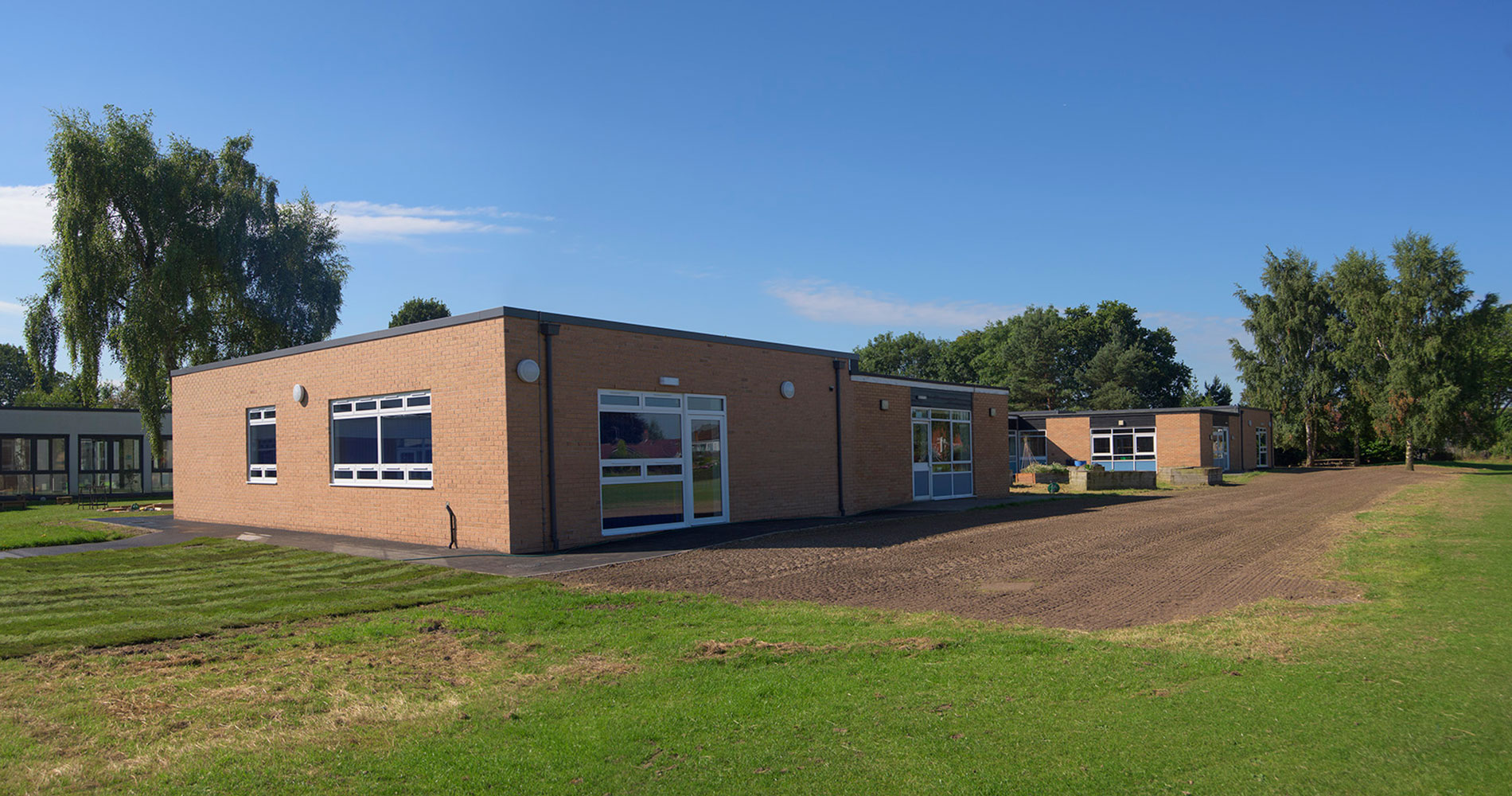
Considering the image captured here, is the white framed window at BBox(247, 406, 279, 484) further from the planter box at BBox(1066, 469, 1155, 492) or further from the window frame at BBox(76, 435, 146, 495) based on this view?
the planter box at BBox(1066, 469, 1155, 492)

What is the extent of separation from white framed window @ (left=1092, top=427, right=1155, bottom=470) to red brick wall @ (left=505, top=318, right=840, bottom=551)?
30.8 m

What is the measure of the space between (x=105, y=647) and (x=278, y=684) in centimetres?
242

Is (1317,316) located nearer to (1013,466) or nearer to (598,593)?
(1013,466)

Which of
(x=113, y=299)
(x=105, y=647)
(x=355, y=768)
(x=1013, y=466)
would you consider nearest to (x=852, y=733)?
(x=355, y=768)

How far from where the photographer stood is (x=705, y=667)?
6.41 m

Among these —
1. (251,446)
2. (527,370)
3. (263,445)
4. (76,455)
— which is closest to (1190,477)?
(527,370)

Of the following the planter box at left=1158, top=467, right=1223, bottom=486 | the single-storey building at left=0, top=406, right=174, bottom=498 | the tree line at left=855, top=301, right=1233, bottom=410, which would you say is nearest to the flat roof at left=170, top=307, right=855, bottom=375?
the single-storey building at left=0, top=406, right=174, bottom=498

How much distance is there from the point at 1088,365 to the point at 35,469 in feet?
226

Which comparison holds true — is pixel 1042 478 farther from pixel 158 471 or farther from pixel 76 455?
pixel 76 455

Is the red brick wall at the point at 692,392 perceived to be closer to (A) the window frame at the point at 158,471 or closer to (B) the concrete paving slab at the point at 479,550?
(B) the concrete paving slab at the point at 479,550

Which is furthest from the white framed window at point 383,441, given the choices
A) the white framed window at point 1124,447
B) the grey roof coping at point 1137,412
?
the white framed window at point 1124,447

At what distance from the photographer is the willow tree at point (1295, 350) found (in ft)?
179

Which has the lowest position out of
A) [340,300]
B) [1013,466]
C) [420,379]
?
[1013,466]

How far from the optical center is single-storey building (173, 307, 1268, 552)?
13.8 meters
